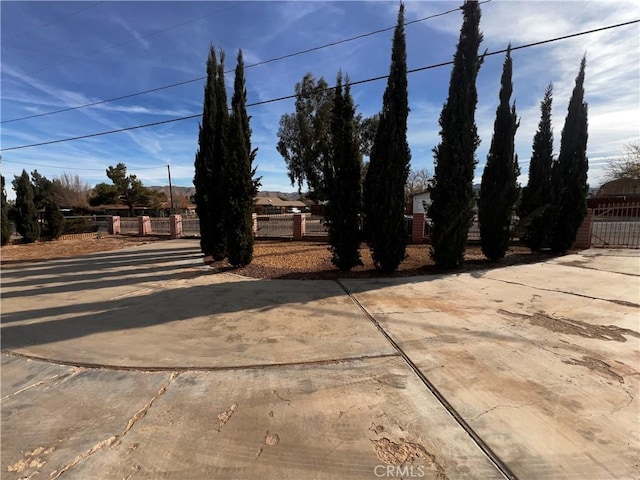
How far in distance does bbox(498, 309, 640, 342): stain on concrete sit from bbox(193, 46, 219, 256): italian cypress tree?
8.79 m

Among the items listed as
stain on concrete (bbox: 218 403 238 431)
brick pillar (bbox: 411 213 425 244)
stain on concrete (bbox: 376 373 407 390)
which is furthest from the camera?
brick pillar (bbox: 411 213 425 244)

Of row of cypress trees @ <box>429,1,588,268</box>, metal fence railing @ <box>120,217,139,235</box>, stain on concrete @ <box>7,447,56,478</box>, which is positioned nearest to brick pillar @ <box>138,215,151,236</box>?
metal fence railing @ <box>120,217,139,235</box>

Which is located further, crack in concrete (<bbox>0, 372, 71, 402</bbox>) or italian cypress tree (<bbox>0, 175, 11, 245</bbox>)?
italian cypress tree (<bbox>0, 175, 11, 245</bbox>)

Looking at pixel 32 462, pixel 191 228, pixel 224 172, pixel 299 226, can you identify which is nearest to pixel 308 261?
pixel 224 172

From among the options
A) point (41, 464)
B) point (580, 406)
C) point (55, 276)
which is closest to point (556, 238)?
point (580, 406)

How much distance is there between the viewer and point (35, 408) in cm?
266

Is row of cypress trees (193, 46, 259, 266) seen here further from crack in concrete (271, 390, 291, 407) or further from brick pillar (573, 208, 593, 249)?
brick pillar (573, 208, 593, 249)

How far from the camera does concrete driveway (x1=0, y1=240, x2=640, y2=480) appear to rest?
6.63 feet

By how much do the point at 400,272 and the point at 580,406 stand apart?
5471 millimetres

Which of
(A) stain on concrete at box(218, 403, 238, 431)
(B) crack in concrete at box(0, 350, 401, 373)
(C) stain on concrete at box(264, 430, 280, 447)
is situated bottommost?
(B) crack in concrete at box(0, 350, 401, 373)

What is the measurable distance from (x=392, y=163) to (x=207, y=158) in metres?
6.18

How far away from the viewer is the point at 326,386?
2.85 m

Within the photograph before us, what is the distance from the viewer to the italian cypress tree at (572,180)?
10.4m

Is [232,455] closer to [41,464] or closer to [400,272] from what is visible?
[41,464]
